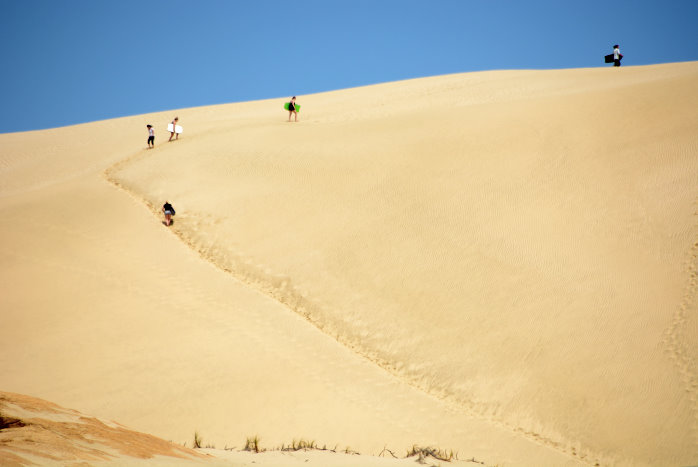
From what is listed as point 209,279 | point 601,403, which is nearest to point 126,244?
point 209,279

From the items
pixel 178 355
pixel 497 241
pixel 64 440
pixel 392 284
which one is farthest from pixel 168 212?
pixel 64 440

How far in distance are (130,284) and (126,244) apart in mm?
2033

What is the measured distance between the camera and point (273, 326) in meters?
13.0

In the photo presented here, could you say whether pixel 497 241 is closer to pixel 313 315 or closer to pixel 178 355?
pixel 313 315

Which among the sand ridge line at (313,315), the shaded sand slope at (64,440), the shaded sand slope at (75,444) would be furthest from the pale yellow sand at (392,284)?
the shaded sand slope at (64,440)

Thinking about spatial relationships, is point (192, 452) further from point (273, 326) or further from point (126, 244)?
point (126, 244)

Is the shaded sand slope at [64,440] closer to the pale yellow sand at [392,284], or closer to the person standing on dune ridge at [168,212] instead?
the pale yellow sand at [392,284]

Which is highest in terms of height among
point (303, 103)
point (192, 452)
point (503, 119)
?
point (303, 103)

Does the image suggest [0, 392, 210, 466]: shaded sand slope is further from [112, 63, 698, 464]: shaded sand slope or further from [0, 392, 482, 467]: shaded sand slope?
[112, 63, 698, 464]: shaded sand slope

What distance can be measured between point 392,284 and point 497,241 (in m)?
3.04

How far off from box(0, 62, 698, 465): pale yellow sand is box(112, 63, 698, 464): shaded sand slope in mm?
54

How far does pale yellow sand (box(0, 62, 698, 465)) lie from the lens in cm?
1045

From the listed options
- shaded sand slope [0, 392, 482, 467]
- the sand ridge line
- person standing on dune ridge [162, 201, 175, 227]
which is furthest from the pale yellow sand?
shaded sand slope [0, 392, 482, 467]

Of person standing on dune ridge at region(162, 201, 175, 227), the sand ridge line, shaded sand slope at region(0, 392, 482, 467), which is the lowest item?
shaded sand slope at region(0, 392, 482, 467)
